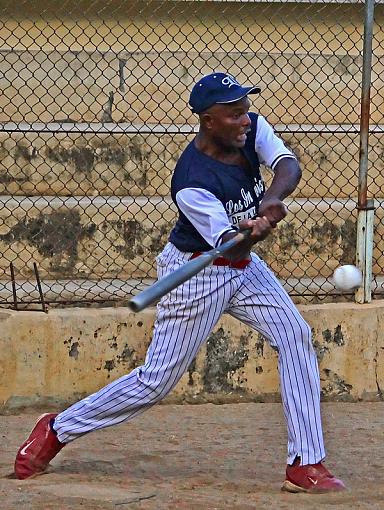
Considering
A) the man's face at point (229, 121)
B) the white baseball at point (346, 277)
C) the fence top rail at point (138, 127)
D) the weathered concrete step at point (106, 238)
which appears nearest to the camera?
the man's face at point (229, 121)

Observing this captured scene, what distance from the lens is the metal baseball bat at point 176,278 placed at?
3672 millimetres

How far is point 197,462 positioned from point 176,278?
6.23ft

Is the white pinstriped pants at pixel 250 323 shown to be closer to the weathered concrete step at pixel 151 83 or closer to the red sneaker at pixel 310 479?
the red sneaker at pixel 310 479

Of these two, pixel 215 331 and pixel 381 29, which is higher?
pixel 381 29

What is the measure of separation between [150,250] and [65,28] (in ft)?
8.99

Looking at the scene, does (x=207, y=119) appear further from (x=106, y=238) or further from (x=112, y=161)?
(x=112, y=161)

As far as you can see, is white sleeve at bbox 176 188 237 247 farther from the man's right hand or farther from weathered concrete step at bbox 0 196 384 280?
weathered concrete step at bbox 0 196 384 280

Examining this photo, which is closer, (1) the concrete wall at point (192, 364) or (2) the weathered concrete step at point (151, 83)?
(1) the concrete wall at point (192, 364)

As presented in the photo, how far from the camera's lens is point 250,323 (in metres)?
5.06

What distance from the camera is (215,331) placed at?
693 centimetres

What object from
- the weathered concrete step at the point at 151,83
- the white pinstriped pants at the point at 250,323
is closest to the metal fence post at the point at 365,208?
the weathered concrete step at the point at 151,83

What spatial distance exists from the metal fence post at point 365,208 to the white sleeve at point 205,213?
2598mm

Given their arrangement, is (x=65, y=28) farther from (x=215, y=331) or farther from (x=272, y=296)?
(x=272, y=296)

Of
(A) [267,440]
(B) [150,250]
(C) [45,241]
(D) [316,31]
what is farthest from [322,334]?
(D) [316,31]
